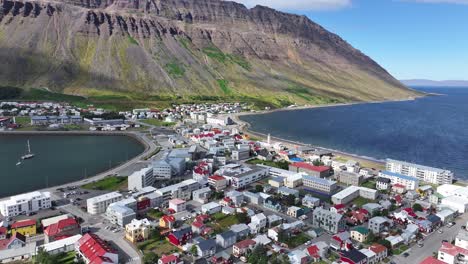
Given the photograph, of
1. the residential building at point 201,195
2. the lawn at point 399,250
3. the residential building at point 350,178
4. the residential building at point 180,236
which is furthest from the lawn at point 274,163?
the residential building at point 180,236

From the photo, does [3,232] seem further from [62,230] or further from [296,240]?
[296,240]

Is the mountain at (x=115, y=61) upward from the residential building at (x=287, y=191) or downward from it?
upward

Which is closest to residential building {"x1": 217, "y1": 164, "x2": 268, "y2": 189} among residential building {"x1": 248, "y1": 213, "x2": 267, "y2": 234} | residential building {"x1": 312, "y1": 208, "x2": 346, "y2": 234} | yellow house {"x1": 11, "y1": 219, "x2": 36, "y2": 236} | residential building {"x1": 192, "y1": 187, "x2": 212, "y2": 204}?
residential building {"x1": 192, "y1": 187, "x2": 212, "y2": 204}

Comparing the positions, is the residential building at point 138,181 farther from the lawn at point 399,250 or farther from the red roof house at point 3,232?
the lawn at point 399,250

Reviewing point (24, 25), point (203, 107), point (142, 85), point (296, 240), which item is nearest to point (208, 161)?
point (296, 240)

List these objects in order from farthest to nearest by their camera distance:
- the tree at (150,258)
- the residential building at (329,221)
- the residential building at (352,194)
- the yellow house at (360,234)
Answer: the residential building at (352,194) < the residential building at (329,221) < the yellow house at (360,234) < the tree at (150,258)

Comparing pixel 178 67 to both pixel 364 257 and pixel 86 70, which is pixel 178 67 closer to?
pixel 86 70
